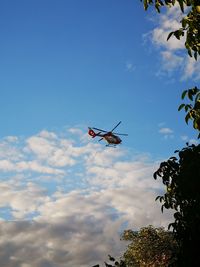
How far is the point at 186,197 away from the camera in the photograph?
874cm

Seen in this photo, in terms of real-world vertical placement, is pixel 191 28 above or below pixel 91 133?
below

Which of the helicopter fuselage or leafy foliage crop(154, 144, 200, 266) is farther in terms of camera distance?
the helicopter fuselage

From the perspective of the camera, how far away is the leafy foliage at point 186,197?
27.5ft

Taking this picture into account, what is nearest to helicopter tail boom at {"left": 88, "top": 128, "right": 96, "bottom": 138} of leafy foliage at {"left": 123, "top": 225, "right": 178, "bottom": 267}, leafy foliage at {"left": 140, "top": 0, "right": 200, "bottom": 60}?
leafy foliage at {"left": 123, "top": 225, "right": 178, "bottom": 267}

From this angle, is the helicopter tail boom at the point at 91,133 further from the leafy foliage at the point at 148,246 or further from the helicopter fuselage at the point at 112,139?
the leafy foliage at the point at 148,246

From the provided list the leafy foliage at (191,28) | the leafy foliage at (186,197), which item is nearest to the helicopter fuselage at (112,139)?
the leafy foliage at (186,197)

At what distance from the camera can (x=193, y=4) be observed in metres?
6.20

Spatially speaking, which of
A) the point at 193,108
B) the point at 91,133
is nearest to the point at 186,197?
the point at 193,108

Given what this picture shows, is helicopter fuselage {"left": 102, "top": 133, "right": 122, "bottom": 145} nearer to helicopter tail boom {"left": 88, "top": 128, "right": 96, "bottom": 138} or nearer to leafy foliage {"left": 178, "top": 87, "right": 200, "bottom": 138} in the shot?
helicopter tail boom {"left": 88, "top": 128, "right": 96, "bottom": 138}

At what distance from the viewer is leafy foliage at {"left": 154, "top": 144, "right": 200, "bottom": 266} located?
8.39 metres

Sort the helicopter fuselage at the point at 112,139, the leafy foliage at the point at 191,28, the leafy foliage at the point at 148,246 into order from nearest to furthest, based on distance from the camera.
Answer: the leafy foliage at the point at 191,28
the helicopter fuselage at the point at 112,139
the leafy foliage at the point at 148,246

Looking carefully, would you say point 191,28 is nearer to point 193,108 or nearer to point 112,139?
point 193,108

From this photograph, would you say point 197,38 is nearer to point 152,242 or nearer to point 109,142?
point 109,142

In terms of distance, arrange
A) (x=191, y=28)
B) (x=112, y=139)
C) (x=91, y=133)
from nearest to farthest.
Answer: (x=191, y=28) → (x=112, y=139) → (x=91, y=133)
